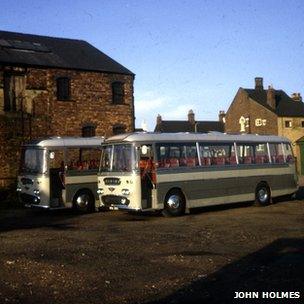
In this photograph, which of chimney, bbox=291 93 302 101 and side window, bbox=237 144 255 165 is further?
chimney, bbox=291 93 302 101

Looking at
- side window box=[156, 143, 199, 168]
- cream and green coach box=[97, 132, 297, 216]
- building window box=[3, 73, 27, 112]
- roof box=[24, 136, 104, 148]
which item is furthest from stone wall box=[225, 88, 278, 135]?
side window box=[156, 143, 199, 168]

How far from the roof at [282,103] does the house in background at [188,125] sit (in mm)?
13095

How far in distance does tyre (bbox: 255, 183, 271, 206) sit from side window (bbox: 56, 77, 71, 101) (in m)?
12.5

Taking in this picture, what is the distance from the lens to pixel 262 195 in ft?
62.5

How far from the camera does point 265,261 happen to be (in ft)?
28.7

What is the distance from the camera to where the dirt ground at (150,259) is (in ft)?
22.9

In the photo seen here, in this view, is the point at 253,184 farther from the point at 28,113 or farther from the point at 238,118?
the point at 238,118

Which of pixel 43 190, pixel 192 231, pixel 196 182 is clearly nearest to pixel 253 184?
pixel 196 182

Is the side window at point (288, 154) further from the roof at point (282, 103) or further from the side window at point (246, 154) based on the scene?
the roof at point (282, 103)

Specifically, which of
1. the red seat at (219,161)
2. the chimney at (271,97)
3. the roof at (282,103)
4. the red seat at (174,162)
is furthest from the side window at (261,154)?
the chimney at (271,97)

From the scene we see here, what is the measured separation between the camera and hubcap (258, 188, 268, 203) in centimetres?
1892

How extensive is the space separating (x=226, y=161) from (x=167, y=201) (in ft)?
10.5

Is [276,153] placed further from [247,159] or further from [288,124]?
[288,124]

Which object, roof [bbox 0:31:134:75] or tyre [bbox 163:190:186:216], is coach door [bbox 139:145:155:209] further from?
roof [bbox 0:31:134:75]
